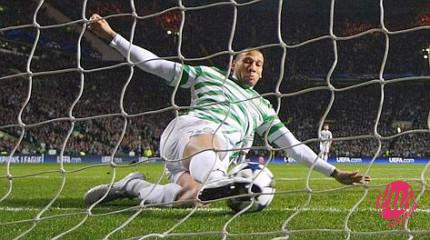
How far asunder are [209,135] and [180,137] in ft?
0.74

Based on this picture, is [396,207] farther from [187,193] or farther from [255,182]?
[187,193]

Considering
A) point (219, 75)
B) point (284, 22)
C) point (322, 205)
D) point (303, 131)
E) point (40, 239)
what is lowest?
point (303, 131)

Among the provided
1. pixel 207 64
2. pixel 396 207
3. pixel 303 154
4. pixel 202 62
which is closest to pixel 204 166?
pixel 303 154

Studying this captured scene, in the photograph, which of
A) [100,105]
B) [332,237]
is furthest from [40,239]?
[100,105]

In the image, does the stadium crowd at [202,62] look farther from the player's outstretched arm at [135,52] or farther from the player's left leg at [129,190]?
the player's outstretched arm at [135,52]

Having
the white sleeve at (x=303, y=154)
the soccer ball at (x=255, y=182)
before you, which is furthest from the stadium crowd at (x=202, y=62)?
the soccer ball at (x=255, y=182)

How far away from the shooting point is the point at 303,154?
3.96 metres

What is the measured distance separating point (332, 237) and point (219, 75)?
5.39 ft

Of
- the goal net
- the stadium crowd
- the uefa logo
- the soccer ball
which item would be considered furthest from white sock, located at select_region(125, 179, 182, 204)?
the stadium crowd

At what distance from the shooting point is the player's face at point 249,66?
4094 millimetres

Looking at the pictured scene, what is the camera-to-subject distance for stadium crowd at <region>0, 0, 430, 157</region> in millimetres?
22469

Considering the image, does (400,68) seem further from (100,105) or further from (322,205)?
(322,205)

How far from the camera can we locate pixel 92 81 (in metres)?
26.4

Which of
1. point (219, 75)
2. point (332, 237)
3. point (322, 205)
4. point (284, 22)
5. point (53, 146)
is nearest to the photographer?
point (332, 237)
